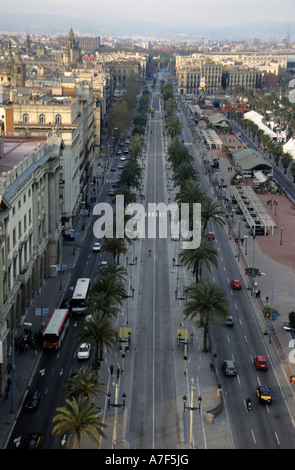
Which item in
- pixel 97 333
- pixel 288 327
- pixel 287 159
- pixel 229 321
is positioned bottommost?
pixel 288 327

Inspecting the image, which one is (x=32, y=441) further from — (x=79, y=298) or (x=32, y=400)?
(x=79, y=298)

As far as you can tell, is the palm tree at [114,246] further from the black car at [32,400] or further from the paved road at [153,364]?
the black car at [32,400]

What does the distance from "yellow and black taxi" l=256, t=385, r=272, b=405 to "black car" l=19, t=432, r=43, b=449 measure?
795 inches

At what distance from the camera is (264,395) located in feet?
201

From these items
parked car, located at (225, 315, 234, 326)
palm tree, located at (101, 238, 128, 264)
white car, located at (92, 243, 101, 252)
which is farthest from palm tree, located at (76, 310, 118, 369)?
white car, located at (92, 243, 101, 252)

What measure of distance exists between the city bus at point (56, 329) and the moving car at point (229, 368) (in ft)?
57.4

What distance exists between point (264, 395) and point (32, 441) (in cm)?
2138

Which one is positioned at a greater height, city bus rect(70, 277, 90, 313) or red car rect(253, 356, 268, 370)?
city bus rect(70, 277, 90, 313)

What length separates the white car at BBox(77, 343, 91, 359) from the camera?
6825 cm

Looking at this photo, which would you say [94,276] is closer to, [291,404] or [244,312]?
[244,312]

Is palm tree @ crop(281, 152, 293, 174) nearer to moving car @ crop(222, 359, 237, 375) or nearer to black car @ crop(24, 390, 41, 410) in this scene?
moving car @ crop(222, 359, 237, 375)

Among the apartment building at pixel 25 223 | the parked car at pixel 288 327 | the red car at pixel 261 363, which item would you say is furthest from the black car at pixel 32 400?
the parked car at pixel 288 327

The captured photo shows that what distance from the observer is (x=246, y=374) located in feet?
219

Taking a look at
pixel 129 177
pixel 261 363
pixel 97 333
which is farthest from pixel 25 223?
pixel 129 177
